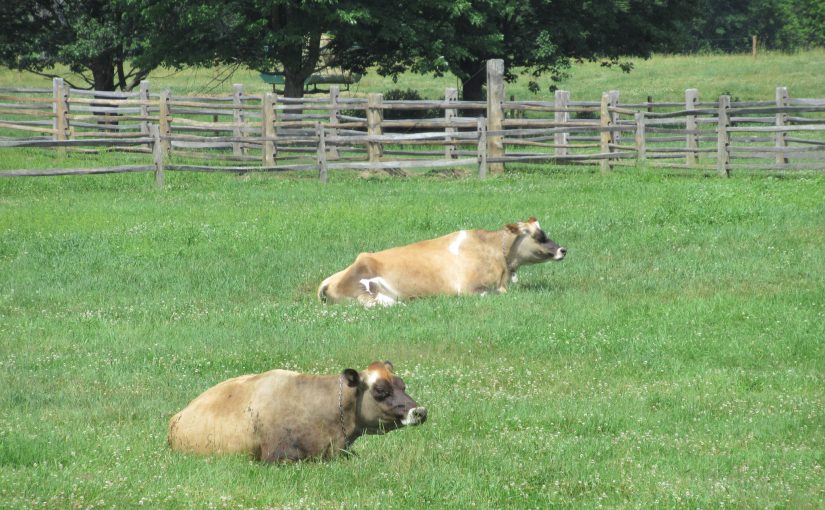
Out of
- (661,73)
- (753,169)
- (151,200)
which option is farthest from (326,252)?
(661,73)

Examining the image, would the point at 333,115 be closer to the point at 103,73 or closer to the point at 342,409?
the point at 103,73

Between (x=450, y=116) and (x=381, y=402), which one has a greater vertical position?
(x=450, y=116)

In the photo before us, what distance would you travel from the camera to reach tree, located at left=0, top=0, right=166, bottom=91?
3653cm

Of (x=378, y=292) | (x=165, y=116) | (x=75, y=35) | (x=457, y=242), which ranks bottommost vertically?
(x=378, y=292)

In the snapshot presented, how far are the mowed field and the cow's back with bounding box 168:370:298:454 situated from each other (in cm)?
18

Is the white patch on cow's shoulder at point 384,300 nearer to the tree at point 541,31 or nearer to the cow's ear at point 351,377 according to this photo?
the cow's ear at point 351,377

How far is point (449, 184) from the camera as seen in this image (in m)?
25.0

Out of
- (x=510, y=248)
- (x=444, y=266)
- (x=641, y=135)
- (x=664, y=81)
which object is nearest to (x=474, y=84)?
(x=641, y=135)

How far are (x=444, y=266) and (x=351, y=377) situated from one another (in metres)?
6.53

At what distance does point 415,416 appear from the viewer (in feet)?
23.2

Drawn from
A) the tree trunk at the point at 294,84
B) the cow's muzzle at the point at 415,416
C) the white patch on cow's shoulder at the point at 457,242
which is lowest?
the cow's muzzle at the point at 415,416

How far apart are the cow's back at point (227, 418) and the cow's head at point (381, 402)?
19.3 inches

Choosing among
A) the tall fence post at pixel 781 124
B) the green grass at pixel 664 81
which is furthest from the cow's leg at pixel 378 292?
the green grass at pixel 664 81

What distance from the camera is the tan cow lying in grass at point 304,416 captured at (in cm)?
728
